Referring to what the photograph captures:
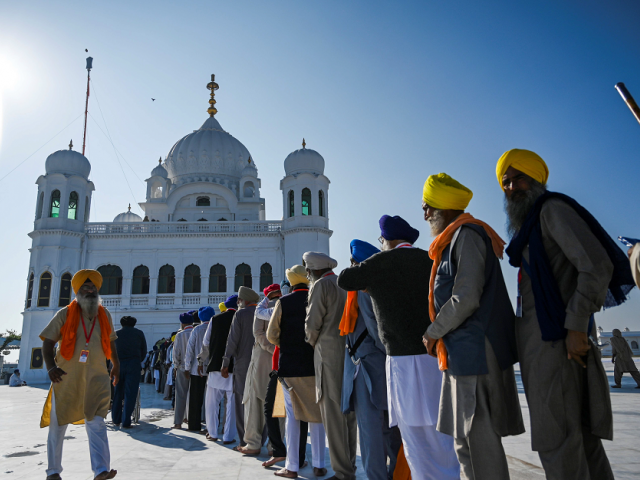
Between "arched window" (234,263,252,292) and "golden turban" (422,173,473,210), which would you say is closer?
"golden turban" (422,173,473,210)

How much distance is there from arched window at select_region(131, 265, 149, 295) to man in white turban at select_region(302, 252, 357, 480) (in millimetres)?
22738

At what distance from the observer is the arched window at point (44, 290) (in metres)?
23.6

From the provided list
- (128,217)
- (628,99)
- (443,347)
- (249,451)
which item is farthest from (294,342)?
(128,217)

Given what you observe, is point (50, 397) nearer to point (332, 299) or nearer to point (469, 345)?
point (332, 299)

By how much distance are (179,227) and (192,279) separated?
121 inches

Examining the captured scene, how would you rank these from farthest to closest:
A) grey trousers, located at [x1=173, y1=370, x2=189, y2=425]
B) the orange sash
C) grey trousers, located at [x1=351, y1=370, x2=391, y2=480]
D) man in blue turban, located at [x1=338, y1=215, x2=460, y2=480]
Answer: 1. grey trousers, located at [x1=173, y1=370, x2=189, y2=425]
2. the orange sash
3. grey trousers, located at [x1=351, y1=370, x2=391, y2=480]
4. man in blue turban, located at [x1=338, y1=215, x2=460, y2=480]

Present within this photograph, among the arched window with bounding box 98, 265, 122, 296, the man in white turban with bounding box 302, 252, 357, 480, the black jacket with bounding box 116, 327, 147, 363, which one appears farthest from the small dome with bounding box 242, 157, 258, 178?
the man in white turban with bounding box 302, 252, 357, 480

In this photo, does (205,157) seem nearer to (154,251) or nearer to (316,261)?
(154,251)

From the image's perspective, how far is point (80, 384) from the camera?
13.2ft

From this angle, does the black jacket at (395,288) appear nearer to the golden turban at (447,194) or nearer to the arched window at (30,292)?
the golden turban at (447,194)

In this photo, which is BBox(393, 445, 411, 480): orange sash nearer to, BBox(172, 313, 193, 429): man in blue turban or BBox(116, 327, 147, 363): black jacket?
BBox(172, 313, 193, 429): man in blue turban

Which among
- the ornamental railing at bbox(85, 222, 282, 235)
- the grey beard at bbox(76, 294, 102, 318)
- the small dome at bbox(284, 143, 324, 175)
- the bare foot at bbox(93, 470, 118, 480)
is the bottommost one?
the bare foot at bbox(93, 470, 118, 480)

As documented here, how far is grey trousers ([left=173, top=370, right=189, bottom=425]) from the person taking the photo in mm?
6993

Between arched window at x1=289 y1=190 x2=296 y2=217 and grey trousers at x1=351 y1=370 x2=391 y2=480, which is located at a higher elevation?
arched window at x1=289 y1=190 x2=296 y2=217
